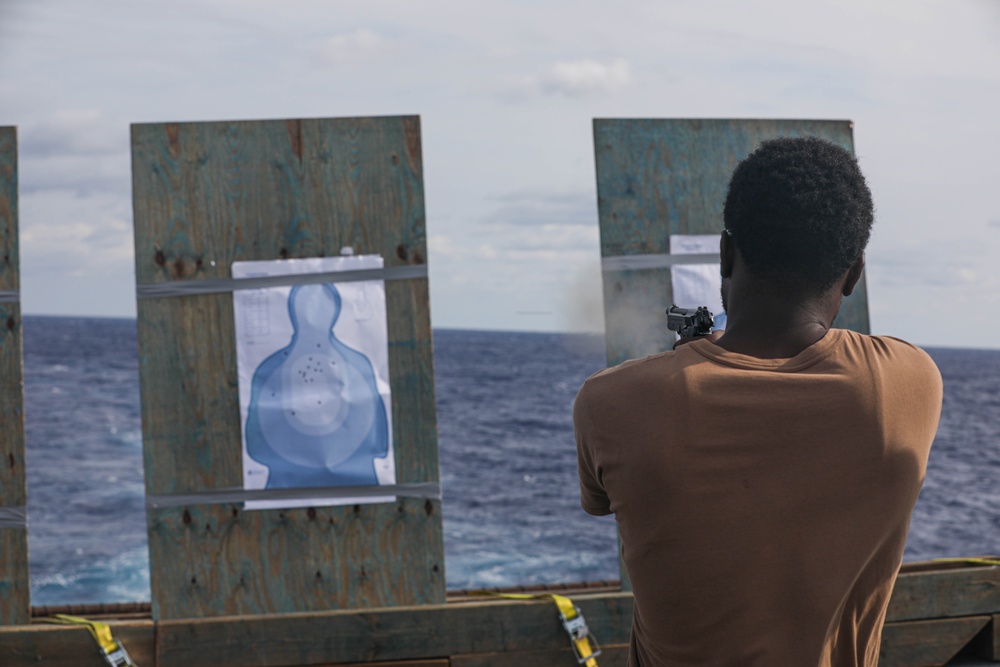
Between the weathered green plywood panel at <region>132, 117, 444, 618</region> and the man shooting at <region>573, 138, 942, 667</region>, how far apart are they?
7.90ft

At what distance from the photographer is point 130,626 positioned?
12.2ft

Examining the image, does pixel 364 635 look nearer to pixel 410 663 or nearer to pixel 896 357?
pixel 410 663

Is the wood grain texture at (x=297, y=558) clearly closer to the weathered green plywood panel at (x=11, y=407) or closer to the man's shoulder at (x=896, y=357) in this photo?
the weathered green plywood panel at (x=11, y=407)

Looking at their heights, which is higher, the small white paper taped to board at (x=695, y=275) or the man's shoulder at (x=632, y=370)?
the small white paper taped to board at (x=695, y=275)

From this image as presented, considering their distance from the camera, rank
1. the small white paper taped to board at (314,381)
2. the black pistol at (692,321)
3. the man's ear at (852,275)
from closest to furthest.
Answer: the man's ear at (852,275) < the black pistol at (692,321) < the small white paper taped to board at (314,381)

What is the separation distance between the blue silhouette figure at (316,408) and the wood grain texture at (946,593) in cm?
209

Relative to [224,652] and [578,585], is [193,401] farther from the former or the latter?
[578,585]

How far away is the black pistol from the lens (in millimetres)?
1798

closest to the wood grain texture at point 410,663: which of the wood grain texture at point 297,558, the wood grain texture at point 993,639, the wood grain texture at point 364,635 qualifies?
the wood grain texture at point 364,635

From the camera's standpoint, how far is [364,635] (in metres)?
3.77

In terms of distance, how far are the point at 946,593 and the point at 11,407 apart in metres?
3.70

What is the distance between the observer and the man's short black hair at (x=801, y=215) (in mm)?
1619

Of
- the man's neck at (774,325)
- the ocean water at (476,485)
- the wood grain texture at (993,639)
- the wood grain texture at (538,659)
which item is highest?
the man's neck at (774,325)

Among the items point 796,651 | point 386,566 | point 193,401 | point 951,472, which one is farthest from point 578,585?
point 951,472
